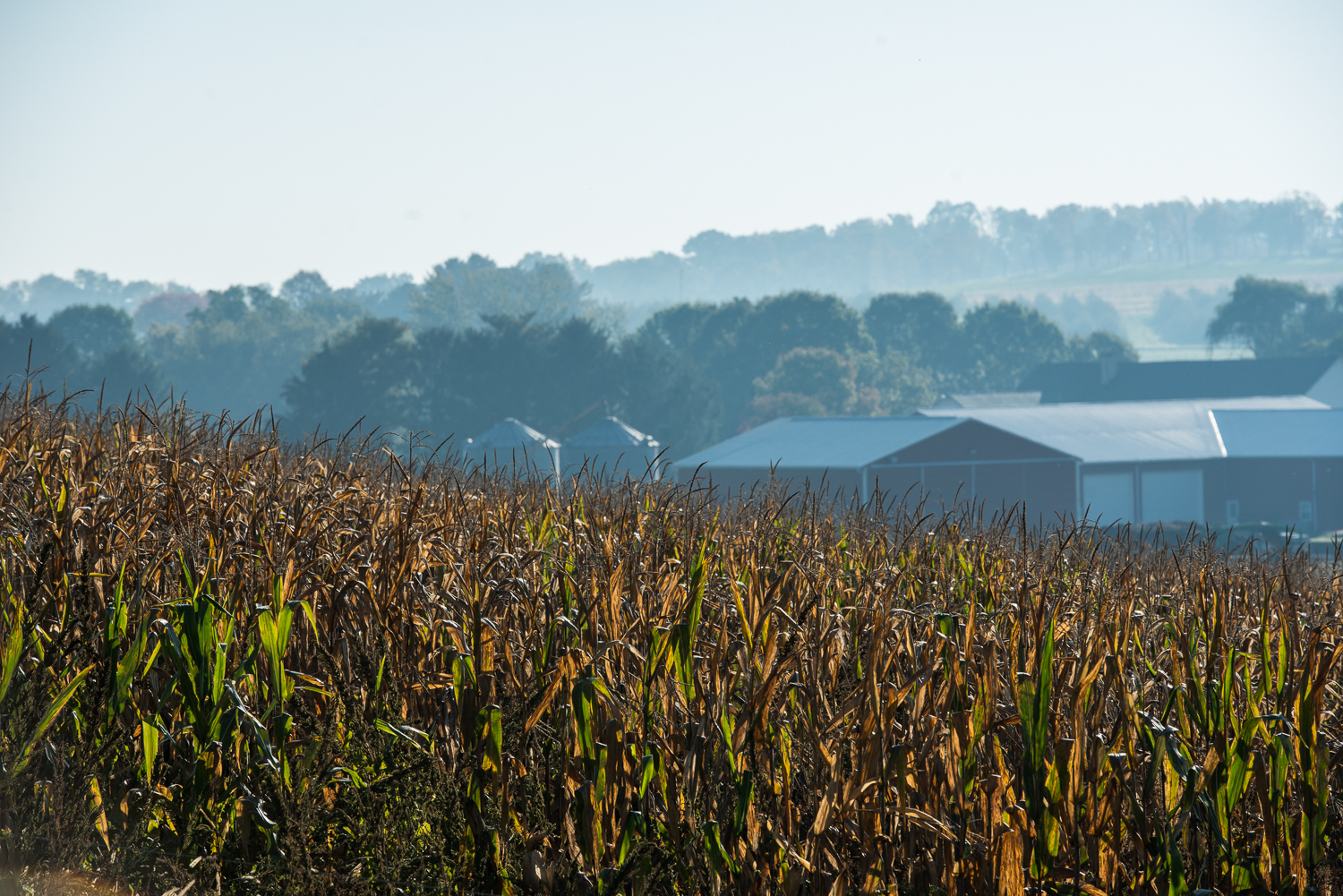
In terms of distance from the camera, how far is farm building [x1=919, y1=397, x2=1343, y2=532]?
141 feet

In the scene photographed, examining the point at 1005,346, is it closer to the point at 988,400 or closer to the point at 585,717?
the point at 988,400

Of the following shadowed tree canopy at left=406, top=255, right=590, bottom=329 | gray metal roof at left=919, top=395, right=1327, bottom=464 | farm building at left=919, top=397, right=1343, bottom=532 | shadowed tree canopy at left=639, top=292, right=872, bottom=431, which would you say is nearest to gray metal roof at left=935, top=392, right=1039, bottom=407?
shadowed tree canopy at left=639, top=292, right=872, bottom=431

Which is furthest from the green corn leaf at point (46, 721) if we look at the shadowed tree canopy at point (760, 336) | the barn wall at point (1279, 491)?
the shadowed tree canopy at point (760, 336)

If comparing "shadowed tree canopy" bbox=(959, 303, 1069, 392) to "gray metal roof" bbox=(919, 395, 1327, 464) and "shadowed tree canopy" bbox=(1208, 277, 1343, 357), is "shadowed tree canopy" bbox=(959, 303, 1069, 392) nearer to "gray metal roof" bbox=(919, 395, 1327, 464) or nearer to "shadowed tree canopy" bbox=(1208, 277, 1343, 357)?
"shadowed tree canopy" bbox=(1208, 277, 1343, 357)

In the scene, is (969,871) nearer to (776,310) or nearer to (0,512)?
(0,512)

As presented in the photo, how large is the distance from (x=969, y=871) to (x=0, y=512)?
4029mm

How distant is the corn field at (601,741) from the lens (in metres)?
3.33

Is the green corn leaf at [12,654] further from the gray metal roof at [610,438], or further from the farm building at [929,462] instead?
the gray metal roof at [610,438]

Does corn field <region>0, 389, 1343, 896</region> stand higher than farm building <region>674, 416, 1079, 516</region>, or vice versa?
corn field <region>0, 389, 1343, 896</region>

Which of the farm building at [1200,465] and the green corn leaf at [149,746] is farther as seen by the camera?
the farm building at [1200,465]

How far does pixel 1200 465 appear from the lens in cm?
4516

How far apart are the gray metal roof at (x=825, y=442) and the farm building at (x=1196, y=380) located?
34.0m

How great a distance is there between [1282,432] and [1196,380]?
90.1ft

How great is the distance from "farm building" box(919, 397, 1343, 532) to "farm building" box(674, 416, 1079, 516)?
53.5 inches
